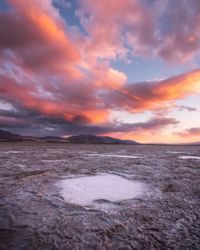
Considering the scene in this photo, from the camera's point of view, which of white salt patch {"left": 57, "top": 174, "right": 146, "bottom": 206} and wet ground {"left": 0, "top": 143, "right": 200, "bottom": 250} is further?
white salt patch {"left": 57, "top": 174, "right": 146, "bottom": 206}

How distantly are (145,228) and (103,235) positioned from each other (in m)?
0.57

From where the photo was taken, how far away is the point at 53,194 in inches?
145

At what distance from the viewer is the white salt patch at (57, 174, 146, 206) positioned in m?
3.49

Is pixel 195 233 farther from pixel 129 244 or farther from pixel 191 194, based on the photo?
pixel 191 194

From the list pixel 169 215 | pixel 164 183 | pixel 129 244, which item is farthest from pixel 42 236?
pixel 164 183

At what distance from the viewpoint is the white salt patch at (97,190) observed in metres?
3.49

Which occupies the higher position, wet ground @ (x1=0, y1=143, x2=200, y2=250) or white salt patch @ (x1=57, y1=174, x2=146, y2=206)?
white salt patch @ (x1=57, y1=174, x2=146, y2=206)

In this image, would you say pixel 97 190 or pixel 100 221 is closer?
pixel 100 221

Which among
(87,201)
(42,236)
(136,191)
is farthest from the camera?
(136,191)

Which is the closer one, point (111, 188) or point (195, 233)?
point (195, 233)

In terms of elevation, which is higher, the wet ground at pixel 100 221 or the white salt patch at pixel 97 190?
the white salt patch at pixel 97 190

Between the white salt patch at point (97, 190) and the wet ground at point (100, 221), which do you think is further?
the white salt patch at point (97, 190)

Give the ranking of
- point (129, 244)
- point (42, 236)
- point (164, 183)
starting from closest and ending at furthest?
point (129, 244), point (42, 236), point (164, 183)

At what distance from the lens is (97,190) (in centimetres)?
404
